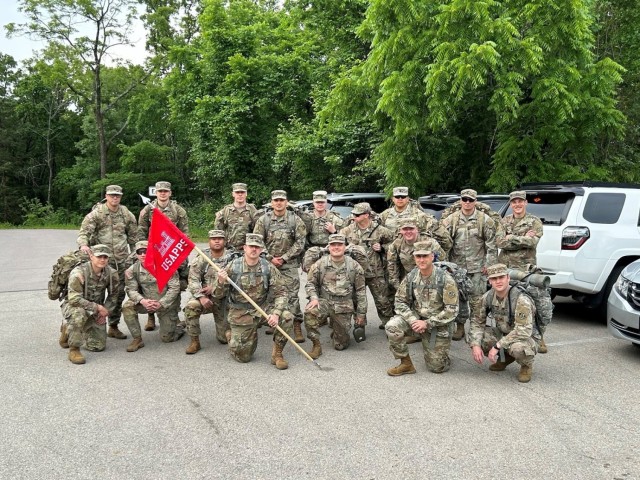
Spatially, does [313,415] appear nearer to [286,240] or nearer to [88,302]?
[88,302]

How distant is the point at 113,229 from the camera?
7.68 metres

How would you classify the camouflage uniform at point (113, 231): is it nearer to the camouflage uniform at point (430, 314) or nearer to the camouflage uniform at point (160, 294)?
the camouflage uniform at point (160, 294)

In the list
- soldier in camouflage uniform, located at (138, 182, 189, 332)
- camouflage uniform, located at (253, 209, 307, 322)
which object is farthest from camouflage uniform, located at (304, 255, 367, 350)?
soldier in camouflage uniform, located at (138, 182, 189, 332)

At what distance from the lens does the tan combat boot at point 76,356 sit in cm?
611

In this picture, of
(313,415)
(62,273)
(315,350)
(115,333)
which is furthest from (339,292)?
(62,273)

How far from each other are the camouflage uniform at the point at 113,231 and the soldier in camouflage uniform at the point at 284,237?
6.09 ft

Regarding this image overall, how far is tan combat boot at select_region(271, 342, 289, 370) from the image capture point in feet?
19.5

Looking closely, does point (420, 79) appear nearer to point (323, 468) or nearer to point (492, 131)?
point (492, 131)

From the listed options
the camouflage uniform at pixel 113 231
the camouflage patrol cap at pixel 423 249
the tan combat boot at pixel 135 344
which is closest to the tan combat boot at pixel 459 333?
the camouflage patrol cap at pixel 423 249

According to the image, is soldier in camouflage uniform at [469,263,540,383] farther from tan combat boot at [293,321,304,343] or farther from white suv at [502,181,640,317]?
tan combat boot at [293,321,304,343]

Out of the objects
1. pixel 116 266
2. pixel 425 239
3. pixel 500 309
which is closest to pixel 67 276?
pixel 116 266

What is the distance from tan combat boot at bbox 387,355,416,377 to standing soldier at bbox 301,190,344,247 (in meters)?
2.68

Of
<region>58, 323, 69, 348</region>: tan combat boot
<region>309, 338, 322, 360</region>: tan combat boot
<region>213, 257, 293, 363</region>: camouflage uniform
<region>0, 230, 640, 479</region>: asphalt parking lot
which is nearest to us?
<region>0, 230, 640, 479</region>: asphalt parking lot

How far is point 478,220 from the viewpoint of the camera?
7.32 metres
